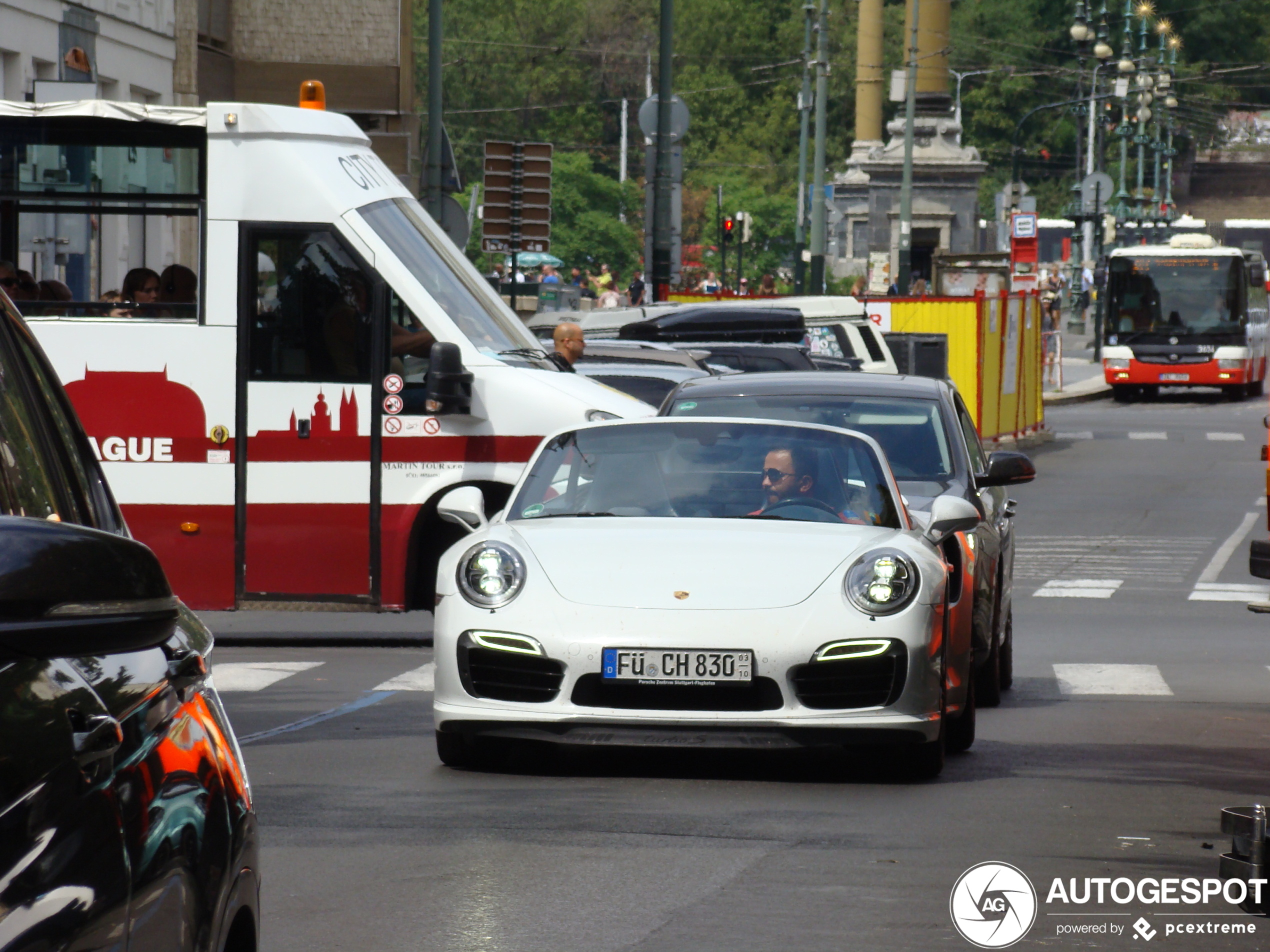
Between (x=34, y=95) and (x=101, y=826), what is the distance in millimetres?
17738

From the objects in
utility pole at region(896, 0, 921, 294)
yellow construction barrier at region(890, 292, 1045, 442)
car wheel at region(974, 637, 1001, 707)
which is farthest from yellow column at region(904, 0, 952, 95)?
car wheel at region(974, 637, 1001, 707)

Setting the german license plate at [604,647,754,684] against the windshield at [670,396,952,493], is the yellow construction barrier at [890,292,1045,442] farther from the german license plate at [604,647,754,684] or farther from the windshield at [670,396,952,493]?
the german license plate at [604,647,754,684]

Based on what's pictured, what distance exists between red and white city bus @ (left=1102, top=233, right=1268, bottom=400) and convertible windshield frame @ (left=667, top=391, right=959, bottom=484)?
1622 inches

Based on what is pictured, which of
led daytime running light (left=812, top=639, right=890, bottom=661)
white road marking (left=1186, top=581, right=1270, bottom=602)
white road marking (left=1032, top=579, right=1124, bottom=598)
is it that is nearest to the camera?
led daytime running light (left=812, top=639, right=890, bottom=661)

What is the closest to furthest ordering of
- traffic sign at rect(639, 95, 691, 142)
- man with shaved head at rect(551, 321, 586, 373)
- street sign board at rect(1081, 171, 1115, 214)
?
man with shaved head at rect(551, 321, 586, 373) → traffic sign at rect(639, 95, 691, 142) → street sign board at rect(1081, 171, 1115, 214)

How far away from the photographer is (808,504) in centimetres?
908

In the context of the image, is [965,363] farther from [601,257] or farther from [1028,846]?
[601,257]

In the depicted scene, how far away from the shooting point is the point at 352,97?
36875 millimetres

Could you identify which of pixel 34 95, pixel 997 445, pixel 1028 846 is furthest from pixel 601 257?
pixel 1028 846

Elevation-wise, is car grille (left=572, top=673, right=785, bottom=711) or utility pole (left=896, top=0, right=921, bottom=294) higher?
utility pole (left=896, top=0, right=921, bottom=294)

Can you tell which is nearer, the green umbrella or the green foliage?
the green umbrella

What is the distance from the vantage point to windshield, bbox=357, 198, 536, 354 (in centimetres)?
1302

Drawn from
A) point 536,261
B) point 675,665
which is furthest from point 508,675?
point 536,261

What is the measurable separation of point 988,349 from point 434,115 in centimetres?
1100
